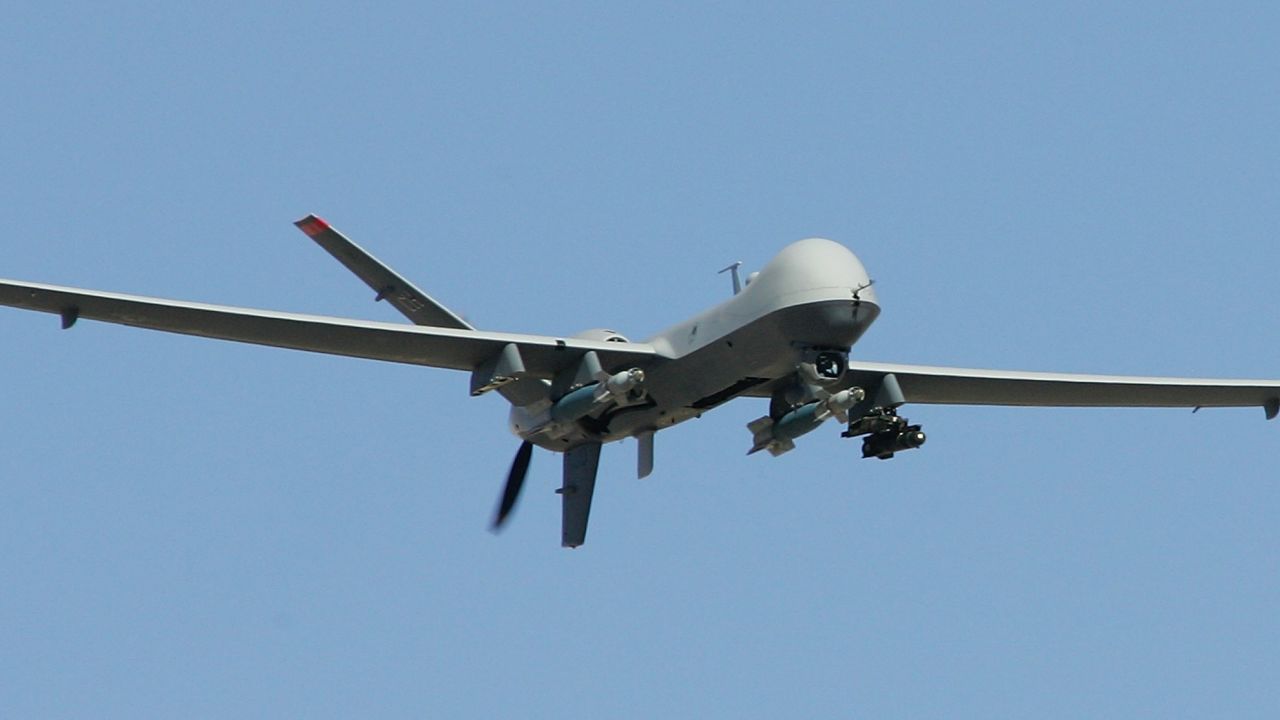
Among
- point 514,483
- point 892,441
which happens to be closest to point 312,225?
point 514,483

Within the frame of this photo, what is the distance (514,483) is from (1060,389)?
36.8 ft

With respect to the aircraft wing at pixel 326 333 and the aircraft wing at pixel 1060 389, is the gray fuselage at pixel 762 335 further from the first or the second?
the aircraft wing at pixel 1060 389

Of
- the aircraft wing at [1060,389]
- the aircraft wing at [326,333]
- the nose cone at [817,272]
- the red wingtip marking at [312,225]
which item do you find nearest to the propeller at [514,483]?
the aircraft wing at [326,333]

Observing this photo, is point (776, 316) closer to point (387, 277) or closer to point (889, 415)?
point (889, 415)

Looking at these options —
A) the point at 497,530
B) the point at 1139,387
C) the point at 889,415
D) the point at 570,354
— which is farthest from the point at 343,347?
the point at 1139,387

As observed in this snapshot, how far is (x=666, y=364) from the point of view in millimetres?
42031

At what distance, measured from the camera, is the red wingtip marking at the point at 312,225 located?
45562mm

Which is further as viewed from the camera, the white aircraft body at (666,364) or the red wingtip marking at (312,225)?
the red wingtip marking at (312,225)

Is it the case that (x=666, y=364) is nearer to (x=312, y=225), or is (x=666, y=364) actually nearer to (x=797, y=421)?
(x=797, y=421)

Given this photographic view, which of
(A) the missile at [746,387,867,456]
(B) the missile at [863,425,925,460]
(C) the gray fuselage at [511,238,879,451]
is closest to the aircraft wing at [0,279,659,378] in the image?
(C) the gray fuselage at [511,238,879,451]

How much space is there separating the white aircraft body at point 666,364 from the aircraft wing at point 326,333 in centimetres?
3

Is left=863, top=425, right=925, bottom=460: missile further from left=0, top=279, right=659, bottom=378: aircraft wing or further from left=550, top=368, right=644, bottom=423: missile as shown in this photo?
left=550, top=368, right=644, bottom=423: missile

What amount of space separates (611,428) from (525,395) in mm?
1786

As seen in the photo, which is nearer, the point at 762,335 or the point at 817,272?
the point at 817,272
